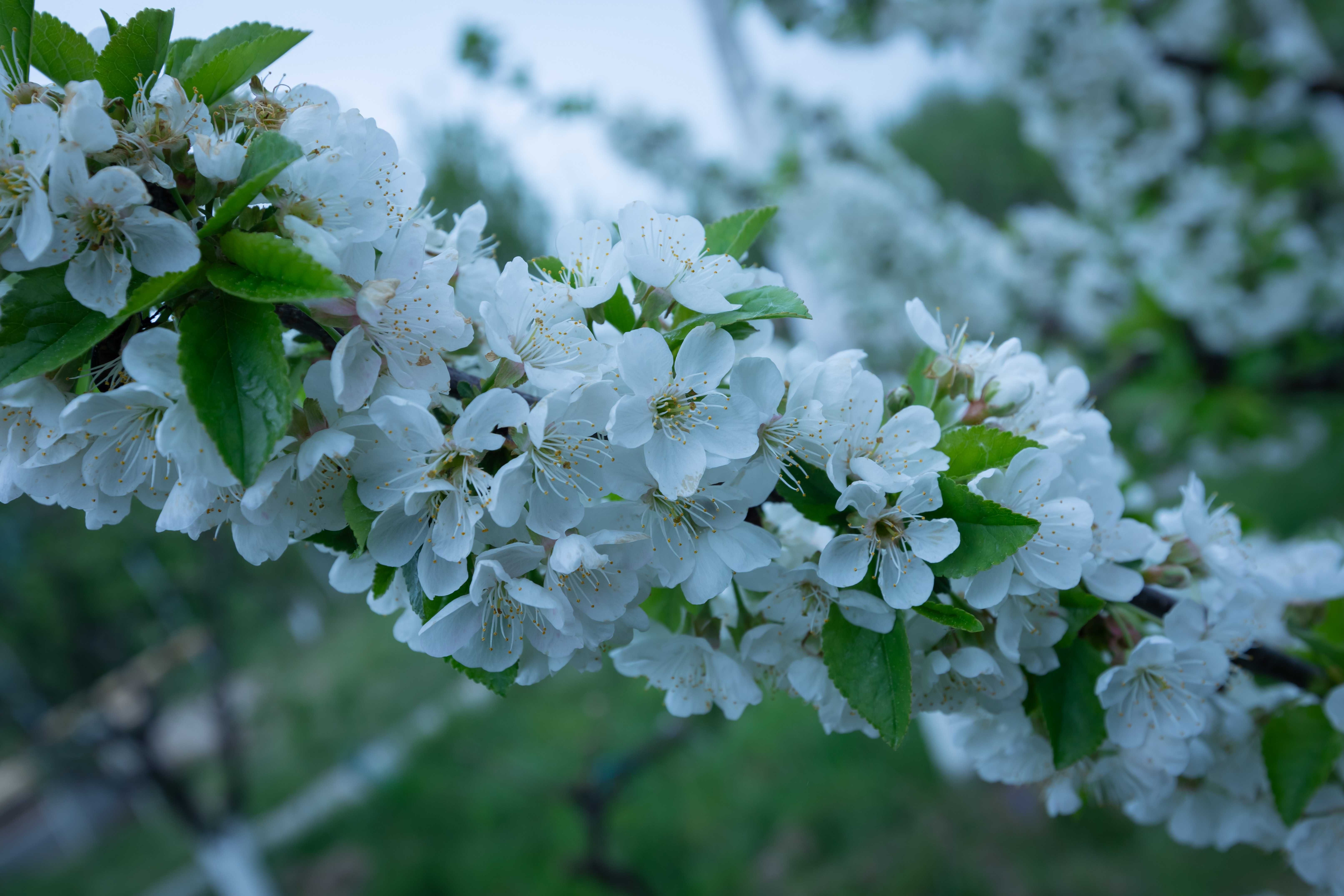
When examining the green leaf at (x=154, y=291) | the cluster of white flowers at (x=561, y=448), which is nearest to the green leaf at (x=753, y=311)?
the cluster of white flowers at (x=561, y=448)

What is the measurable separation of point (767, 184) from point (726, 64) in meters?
0.96

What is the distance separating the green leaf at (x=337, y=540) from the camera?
3.07 feet

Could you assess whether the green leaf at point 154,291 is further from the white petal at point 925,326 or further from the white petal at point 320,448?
the white petal at point 925,326

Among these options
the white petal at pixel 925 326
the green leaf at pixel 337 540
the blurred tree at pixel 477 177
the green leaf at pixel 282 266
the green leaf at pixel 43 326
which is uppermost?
the green leaf at pixel 282 266

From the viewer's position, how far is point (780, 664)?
104 centimetres

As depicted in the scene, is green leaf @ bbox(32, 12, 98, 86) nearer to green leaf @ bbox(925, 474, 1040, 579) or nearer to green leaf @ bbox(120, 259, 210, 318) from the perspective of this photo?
green leaf @ bbox(120, 259, 210, 318)

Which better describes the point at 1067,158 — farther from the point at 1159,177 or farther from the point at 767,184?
the point at 767,184

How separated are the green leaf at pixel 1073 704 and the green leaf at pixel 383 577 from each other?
0.84m

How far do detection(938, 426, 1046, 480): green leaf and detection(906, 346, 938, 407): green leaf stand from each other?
14 centimetres

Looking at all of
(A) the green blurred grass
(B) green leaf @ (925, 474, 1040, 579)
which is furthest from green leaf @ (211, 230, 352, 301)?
(A) the green blurred grass

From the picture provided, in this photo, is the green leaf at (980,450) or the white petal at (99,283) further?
the green leaf at (980,450)

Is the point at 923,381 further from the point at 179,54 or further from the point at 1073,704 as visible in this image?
the point at 179,54

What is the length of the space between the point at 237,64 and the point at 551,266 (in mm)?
399

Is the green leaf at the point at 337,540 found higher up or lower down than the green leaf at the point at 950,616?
higher up
